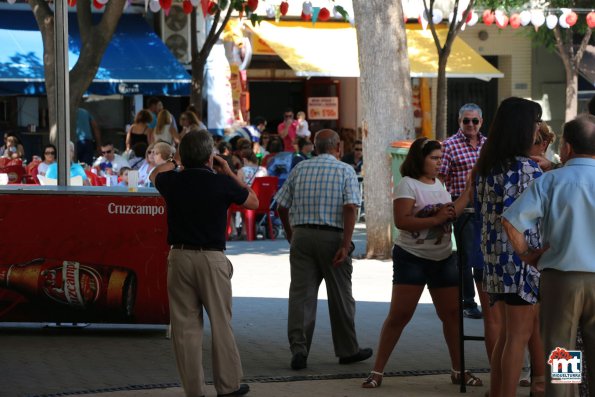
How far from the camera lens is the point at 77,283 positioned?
10445 millimetres

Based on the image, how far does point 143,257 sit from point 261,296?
329 centimetres

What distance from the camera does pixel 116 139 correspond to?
90.0 feet

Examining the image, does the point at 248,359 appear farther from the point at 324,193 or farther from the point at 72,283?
the point at 72,283

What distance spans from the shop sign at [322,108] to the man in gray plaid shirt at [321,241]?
68.0ft

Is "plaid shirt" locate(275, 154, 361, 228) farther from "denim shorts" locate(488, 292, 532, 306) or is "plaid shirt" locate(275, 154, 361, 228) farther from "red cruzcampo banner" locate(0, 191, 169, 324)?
"denim shorts" locate(488, 292, 532, 306)

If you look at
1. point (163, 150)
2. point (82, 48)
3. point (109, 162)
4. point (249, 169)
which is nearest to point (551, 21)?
point (249, 169)

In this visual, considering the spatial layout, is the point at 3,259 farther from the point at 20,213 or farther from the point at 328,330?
the point at 328,330

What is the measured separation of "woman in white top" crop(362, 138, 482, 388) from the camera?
8500 millimetres

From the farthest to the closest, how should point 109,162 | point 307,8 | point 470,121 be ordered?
point 307,8, point 109,162, point 470,121

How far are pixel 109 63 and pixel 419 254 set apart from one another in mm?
17551

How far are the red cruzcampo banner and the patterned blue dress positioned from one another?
3672 mm

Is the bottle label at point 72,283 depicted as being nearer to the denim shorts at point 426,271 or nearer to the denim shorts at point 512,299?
the denim shorts at point 426,271

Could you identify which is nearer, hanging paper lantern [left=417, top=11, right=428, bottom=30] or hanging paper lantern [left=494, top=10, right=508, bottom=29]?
hanging paper lantern [left=417, top=11, right=428, bottom=30]
